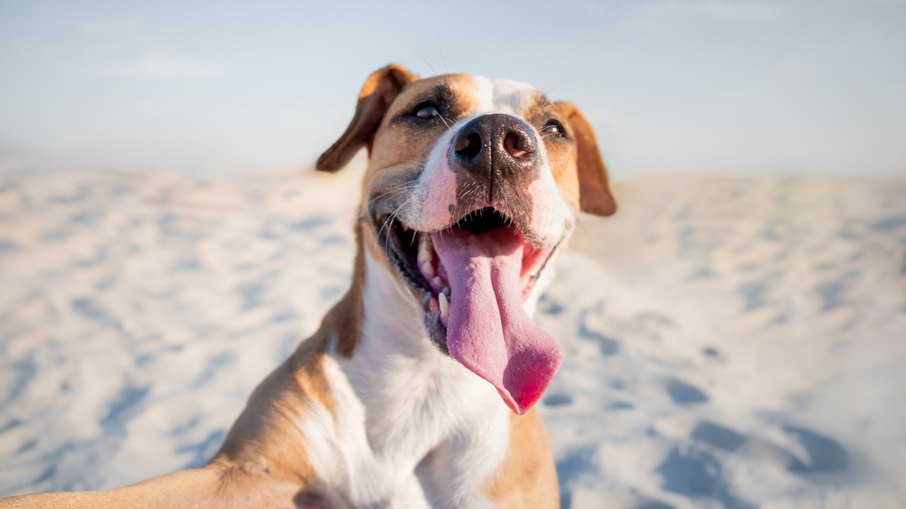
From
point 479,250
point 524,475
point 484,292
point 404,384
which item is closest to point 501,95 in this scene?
point 479,250

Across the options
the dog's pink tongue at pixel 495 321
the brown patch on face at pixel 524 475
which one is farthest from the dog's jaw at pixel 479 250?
the brown patch on face at pixel 524 475

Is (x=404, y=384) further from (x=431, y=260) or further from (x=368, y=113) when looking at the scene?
(x=368, y=113)

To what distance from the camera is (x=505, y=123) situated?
216cm

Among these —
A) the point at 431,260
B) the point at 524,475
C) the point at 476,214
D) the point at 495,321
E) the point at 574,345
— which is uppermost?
the point at 476,214

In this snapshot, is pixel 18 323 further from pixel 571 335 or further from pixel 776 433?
pixel 776 433

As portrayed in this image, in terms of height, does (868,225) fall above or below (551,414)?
below

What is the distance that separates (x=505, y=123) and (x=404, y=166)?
56cm

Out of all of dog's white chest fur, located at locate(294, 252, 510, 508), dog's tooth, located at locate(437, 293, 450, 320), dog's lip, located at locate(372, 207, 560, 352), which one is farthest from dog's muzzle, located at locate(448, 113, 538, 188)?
dog's white chest fur, located at locate(294, 252, 510, 508)

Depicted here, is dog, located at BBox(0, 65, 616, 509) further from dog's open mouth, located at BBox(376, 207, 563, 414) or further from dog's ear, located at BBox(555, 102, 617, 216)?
dog's ear, located at BBox(555, 102, 617, 216)

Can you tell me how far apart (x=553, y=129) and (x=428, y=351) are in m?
1.09

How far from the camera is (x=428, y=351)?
8.71 ft

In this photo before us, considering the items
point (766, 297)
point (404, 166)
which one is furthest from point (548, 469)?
point (766, 297)

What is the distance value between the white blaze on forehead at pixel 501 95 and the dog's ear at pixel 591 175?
477 mm

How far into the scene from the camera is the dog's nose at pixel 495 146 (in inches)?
85.5
